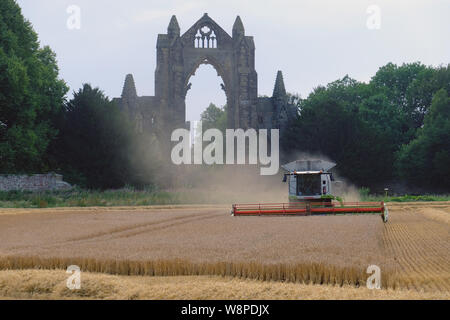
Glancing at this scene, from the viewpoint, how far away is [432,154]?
56.4 m

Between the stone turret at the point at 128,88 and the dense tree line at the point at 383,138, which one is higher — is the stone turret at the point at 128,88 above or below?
above

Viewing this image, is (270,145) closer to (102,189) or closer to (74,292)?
(102,189)

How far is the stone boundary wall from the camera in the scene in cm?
4197

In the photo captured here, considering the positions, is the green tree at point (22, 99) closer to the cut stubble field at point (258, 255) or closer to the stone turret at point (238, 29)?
the cut stubble field at point (258, 255)

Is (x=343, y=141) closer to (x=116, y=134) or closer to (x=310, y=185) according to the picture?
(x=116, y=134)

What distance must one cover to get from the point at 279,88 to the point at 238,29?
9.65m

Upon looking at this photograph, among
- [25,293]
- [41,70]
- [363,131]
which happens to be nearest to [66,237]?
[25,293]

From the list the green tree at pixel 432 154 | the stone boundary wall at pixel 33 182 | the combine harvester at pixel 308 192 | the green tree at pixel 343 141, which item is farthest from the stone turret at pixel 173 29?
the combine harvester at pixel 308 192

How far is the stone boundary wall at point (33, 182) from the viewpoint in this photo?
41969mm

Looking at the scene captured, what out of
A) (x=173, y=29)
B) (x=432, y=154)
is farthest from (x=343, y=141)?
(x=173, y=29)

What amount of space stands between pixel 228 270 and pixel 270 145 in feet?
188

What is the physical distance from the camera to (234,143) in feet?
221

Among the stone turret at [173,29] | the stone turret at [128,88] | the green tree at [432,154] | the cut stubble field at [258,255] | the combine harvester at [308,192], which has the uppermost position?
the stone turret at [173,29]

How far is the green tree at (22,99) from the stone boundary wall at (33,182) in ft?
2.76
